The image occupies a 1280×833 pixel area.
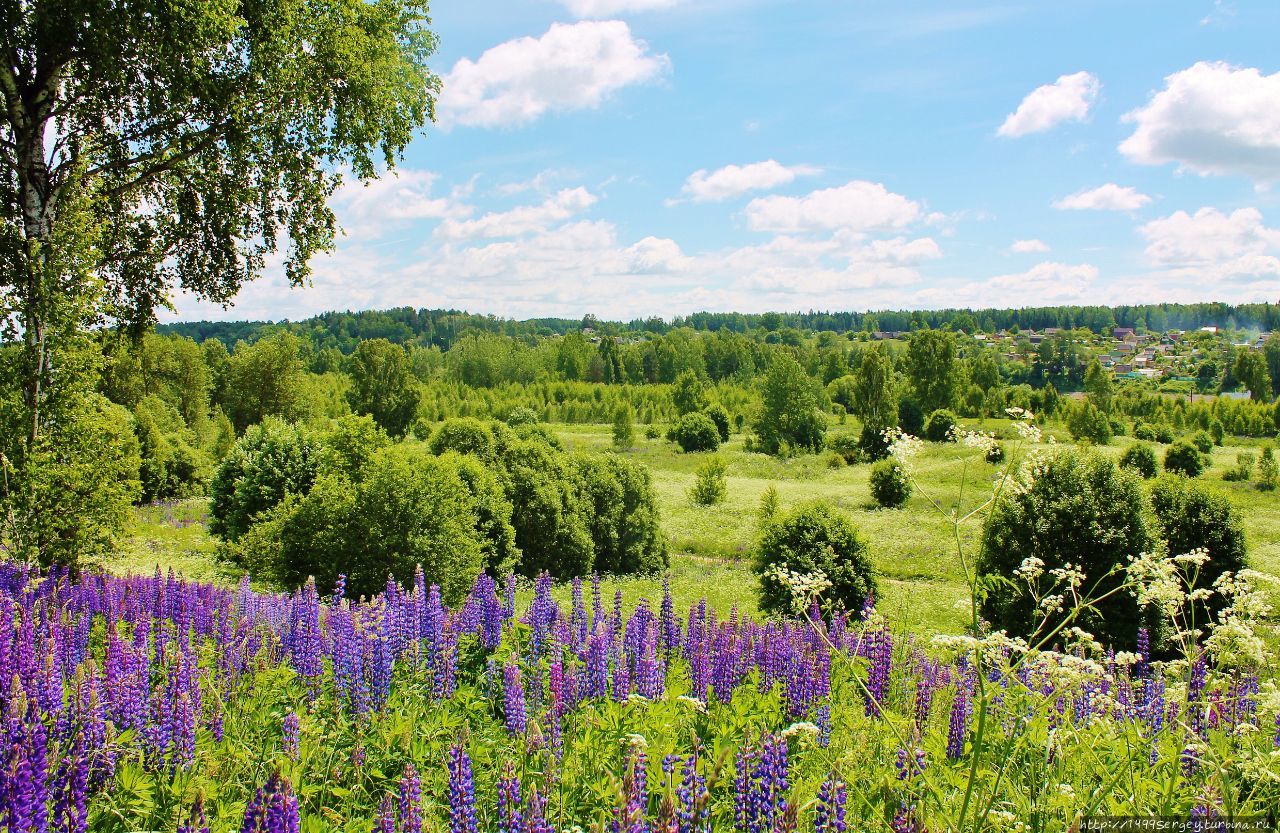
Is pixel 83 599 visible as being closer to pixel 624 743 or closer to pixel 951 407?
pixel 624 743

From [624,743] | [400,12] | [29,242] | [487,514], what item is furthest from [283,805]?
[487,514]

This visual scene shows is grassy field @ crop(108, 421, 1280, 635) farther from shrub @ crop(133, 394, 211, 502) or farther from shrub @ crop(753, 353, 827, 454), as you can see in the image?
shrub @ crop(753, 353, 827, 454)

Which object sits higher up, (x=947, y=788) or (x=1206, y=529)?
(x=947, y=788)

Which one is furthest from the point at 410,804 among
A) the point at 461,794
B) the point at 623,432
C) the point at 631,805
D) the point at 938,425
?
the point at 623,432

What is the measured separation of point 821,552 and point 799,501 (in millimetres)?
14257

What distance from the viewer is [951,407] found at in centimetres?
7550

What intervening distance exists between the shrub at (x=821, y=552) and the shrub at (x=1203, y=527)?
25.1ft

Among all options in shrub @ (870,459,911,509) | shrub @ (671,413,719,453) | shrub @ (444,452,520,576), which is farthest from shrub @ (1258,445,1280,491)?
shrub @ (444,452,520,576)

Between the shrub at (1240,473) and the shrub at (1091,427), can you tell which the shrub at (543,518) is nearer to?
the shrub at (1240,473)

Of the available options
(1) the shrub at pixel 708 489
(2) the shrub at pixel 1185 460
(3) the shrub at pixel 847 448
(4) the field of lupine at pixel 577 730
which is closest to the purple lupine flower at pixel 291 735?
(4) the field of lupine at pixel 577 730

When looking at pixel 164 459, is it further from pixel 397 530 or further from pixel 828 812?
pixel 828 812

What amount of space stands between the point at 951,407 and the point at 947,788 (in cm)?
7668

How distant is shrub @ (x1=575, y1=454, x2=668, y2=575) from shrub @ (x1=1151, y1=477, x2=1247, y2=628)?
56.2 ft

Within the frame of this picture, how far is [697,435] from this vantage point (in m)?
66.5
